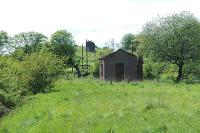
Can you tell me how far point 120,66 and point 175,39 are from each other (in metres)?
10.2

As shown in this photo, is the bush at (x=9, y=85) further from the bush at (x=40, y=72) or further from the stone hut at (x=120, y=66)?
the stone hut at (x=120, y=66)

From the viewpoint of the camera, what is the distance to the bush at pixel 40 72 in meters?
36.0

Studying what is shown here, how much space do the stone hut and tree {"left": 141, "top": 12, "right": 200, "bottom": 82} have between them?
4900 millimetres

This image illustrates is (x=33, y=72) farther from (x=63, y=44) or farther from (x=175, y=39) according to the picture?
(x=63, y=44)

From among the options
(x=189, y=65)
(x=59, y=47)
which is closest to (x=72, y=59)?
(x=59, y=47)

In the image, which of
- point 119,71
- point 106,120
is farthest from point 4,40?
point 106,120

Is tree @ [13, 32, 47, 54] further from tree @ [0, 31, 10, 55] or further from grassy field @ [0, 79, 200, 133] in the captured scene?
grassy field @ [0, 79, 200, 133]

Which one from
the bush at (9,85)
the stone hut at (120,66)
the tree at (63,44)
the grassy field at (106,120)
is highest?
the tree at (63,44)

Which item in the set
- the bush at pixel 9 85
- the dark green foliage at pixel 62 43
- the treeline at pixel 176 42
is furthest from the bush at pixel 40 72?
the dark green foliage at pixel 62 43

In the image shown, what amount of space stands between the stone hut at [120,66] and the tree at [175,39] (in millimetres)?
4900

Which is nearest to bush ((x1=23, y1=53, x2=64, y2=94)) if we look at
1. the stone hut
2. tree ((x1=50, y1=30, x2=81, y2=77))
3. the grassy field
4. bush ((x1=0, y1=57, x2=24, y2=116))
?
bush ((x1=0, y1=57, x2=24, y2=116))

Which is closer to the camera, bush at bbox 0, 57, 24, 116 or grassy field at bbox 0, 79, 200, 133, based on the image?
grassy field at bbox 0, 79, 200, 133

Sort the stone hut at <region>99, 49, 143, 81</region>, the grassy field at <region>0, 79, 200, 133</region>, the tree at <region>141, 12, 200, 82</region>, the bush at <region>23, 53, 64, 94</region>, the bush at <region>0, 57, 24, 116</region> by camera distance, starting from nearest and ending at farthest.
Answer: the grassy field at <region>0, 79, 200, 133</region> → the bush at <region>0, 57, 24, 116</region> → the bush at <region>23, 53, 64, 94</region> → the tree at <region>141, 12, 200, 82</region> → the stone hut at <region>99, 49, 143, 81</region>

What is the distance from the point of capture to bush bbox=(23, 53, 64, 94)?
118ft
